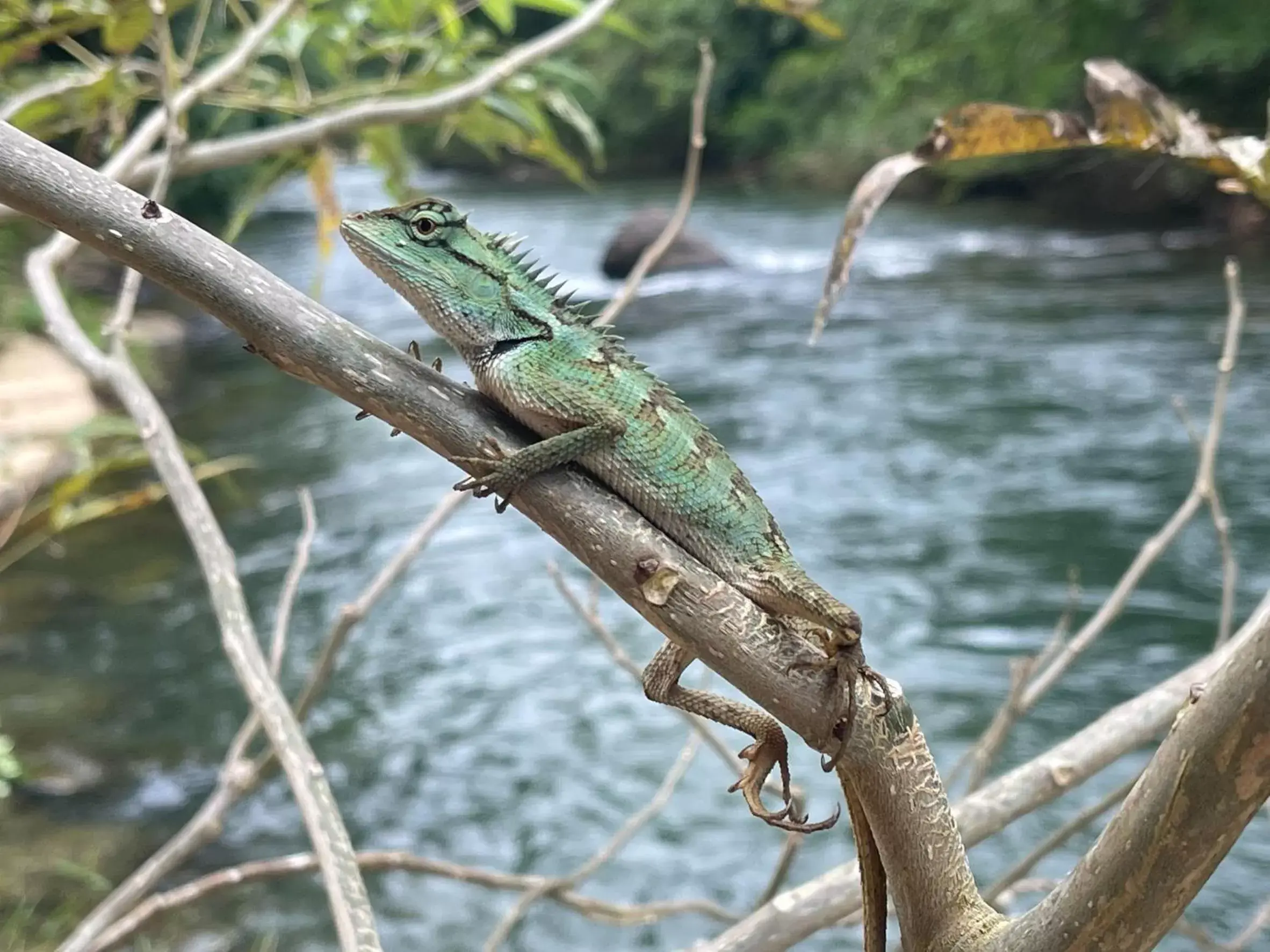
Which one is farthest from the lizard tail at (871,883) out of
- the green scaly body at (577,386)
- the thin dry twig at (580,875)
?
the thin dry twig at (580,875)

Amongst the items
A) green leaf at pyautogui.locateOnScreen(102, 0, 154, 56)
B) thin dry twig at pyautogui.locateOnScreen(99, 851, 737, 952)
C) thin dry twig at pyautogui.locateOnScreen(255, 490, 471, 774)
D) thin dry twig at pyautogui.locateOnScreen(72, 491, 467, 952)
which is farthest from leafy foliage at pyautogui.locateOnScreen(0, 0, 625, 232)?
thin dry twig at pyautogui.locateOnScreen(99, 851, 737, 952)

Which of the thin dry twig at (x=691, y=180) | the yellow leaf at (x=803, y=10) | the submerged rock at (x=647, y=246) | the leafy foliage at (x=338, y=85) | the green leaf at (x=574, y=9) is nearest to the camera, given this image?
the yellow leaf at (x=803, y=10)

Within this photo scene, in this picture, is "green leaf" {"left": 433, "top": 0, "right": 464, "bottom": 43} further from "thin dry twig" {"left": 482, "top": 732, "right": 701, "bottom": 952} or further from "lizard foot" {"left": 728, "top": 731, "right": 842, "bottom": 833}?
"lizard foot" {"left": 728, "top": 731, "right": 842, "bottom": 833}

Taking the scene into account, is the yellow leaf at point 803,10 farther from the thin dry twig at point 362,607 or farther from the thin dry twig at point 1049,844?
the thin dry twig at point 1049,844

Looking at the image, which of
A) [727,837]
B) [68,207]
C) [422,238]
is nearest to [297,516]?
[727,837]

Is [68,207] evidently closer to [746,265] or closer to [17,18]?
[17,18]
